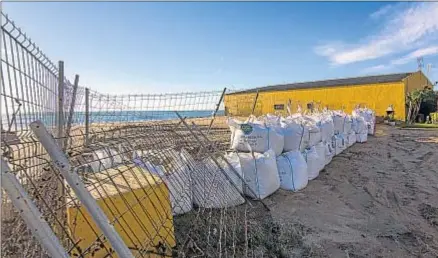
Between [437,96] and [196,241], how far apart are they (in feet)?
68.3

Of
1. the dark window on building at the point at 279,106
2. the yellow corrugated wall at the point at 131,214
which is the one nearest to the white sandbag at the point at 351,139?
the yellow corrugated wall at the point at 131,214

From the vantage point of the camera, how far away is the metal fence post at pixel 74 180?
995 millimetres

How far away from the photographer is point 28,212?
0.87m

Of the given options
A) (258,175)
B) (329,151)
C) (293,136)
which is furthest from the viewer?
(329,151)

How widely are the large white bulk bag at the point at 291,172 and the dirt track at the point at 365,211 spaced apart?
11 cm

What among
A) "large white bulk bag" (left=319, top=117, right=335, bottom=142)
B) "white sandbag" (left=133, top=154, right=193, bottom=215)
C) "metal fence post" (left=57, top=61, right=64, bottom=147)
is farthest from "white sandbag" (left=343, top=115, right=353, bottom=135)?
"metal fence post" (left=57, top=61, right=64, bottom=147)

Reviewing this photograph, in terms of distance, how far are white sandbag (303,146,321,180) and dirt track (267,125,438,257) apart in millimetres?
95

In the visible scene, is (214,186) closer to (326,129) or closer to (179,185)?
(179,185)

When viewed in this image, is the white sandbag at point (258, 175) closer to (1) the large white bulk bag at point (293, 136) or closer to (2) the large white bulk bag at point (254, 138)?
(2) the large white bulk bag at point (254, 138)

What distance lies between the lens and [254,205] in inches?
128

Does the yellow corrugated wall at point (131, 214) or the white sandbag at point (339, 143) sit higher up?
the yellow corrugated wall at point (131, 214)

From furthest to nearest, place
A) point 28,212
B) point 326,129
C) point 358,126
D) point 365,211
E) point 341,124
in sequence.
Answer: point 358,126 < point 341,124 < point 326,129 < point 365,211 < point 28,212

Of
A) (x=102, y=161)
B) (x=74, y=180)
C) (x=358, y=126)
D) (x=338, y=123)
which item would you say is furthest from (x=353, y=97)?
(x=74, y=180)

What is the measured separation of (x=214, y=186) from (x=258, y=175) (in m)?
0.53
